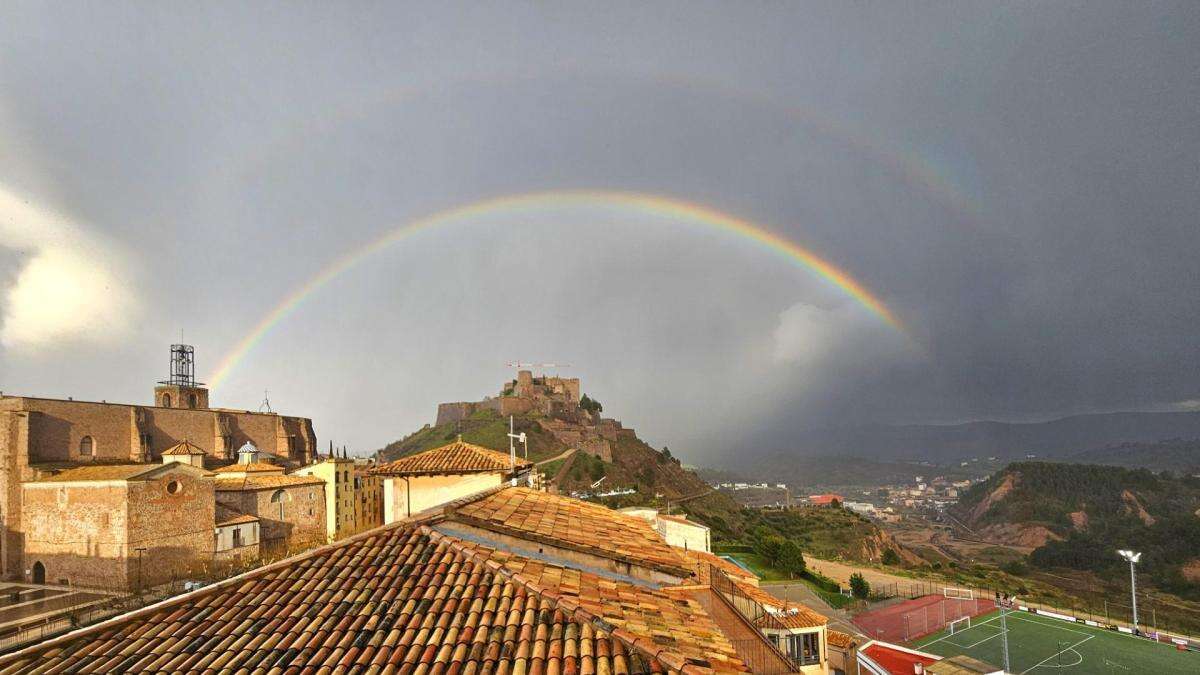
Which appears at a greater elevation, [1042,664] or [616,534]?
[616,534]

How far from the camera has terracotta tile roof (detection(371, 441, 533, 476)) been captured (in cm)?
1845

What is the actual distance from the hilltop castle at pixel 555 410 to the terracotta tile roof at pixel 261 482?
2437 inches

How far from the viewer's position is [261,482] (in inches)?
1658

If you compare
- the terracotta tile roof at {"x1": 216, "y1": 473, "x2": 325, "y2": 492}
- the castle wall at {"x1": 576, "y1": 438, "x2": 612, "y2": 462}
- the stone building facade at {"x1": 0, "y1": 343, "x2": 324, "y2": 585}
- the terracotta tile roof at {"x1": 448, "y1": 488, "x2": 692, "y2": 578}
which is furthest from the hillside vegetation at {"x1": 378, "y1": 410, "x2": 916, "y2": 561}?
the terracotta tile roof at {"x1": 448, "y1": 488, "x2": 692, "y2": 578}

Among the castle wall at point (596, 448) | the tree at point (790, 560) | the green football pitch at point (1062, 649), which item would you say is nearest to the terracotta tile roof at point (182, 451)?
the tree at point (790, 560)

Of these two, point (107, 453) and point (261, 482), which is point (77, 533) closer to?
point (261, 482)

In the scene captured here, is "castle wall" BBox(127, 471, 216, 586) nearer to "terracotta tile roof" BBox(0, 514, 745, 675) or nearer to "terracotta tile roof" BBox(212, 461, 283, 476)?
"terracotta tile roof" BBox(212, 461, 283, 476)

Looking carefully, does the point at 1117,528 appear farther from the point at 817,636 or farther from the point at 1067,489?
the point at 817,636

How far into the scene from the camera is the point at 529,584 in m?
6.52

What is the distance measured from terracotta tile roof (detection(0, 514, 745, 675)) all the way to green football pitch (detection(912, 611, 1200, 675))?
4200cm

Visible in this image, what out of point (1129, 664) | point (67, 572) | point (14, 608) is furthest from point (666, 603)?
point (1129, 664)

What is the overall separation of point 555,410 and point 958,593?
80.8 meters

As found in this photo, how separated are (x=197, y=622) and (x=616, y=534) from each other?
6850 mm

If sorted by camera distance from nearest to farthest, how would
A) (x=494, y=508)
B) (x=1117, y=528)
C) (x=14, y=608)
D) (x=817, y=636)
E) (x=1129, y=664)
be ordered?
(x=494, y=508)
(x=817, y=636)
(x=14, y=608)
(x=1129, y=664)
(x=1117, y=528)
